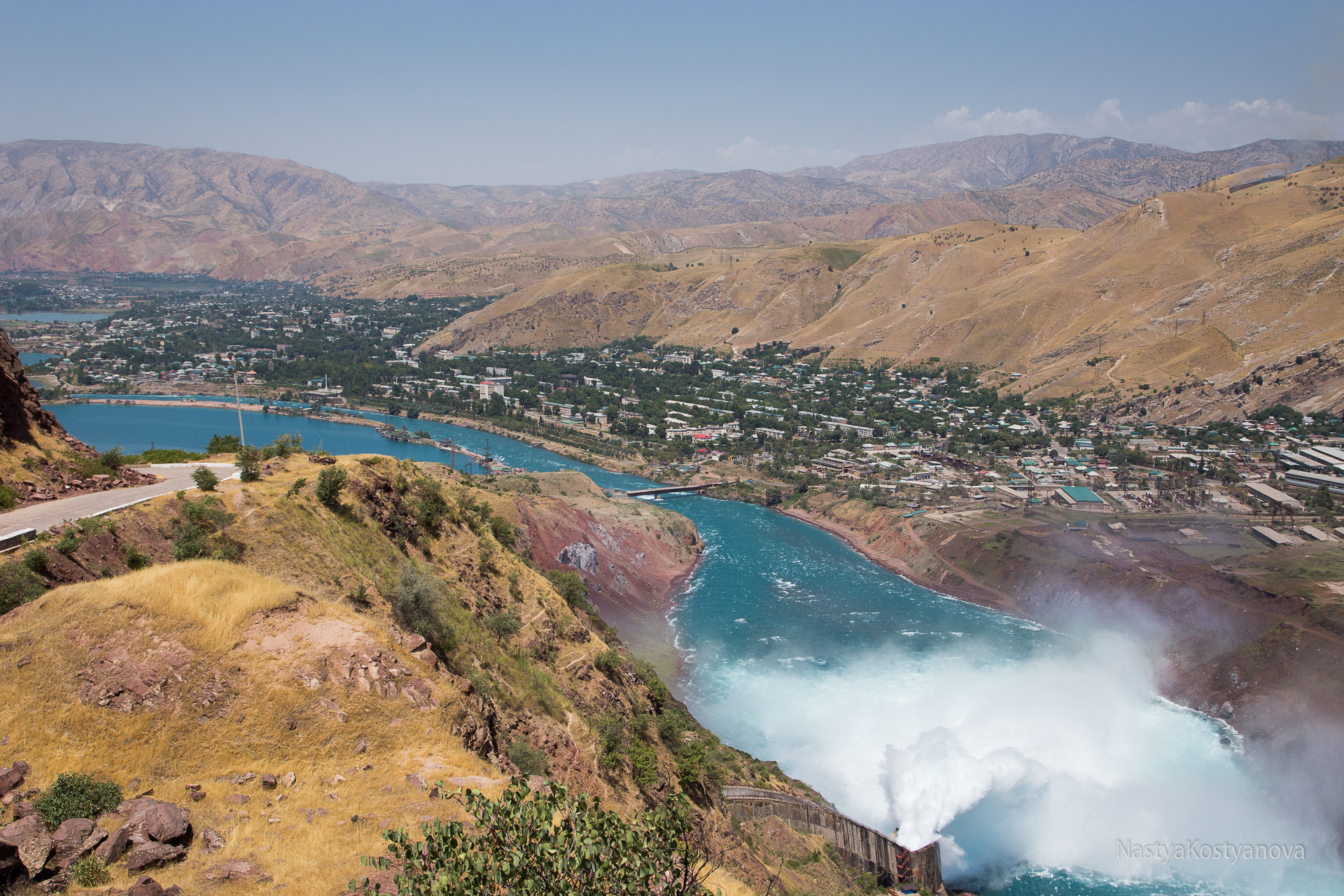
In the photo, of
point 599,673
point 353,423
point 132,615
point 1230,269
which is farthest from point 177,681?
point 1230,269

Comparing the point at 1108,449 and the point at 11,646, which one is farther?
the point at 1108,449

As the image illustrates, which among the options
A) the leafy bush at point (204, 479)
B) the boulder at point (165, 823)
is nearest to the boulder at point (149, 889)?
the boulder at point (165, 823)

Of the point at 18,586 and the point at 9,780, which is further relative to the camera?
the point at 18,586

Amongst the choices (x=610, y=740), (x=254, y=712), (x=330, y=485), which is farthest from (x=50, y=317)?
(x=254, y=712)

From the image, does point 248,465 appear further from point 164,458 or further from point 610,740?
point 610,740

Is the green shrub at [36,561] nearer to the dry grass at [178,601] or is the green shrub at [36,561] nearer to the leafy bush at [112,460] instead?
the dry grass at [178,601]

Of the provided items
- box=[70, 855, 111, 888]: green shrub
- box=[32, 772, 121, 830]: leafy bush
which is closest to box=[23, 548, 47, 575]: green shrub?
box=[32, 772, 121, 830]: leafy bush

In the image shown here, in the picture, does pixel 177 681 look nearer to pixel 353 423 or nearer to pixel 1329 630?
pixel 1329 630
